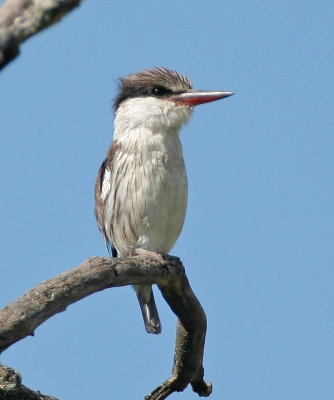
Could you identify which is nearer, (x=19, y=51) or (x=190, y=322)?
(x=19, y=51)

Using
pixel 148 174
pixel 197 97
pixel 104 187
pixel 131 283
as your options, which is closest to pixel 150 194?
pixel 148 174


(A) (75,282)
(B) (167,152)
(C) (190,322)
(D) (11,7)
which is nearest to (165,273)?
(C) (190,322)

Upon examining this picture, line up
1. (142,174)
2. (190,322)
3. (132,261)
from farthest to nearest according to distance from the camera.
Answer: (142,174) → (190,322) → (132,261)

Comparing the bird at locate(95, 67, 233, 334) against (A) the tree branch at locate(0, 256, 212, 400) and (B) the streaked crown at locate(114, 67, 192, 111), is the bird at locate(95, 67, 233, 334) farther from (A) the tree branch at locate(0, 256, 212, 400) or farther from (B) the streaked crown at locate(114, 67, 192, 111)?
(A) the tree branch at locate(0, 256, 212, 400)

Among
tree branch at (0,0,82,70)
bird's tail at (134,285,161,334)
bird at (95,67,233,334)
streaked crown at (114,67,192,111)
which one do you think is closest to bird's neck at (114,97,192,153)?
bird at (95,67,233,334)

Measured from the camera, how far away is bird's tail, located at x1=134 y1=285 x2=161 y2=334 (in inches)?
271

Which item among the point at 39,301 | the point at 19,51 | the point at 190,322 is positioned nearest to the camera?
the point at 19,51

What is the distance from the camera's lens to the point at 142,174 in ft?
22.5

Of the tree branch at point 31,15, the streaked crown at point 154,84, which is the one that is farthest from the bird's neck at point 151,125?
the tree branch at point 31,15

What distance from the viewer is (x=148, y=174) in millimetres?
6840

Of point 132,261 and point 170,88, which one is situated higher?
point 170,88

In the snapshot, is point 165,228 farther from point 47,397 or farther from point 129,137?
point 47,397

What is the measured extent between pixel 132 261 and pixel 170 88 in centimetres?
269

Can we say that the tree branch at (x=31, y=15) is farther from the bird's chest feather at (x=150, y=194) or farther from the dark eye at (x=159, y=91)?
the dark eye at (x=159, y=91)
